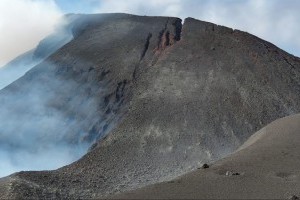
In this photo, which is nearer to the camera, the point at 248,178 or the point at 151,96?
the point at 248,178

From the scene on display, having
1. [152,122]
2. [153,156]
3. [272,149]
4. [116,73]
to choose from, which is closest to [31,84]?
[116,73]

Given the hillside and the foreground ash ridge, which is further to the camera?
the foreground ash ridge

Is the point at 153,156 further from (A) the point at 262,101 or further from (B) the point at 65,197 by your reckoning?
(A) the point at 262,101

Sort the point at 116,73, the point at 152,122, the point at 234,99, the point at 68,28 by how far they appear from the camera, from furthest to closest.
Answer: the point at 68,28
the point at 116,73
the point at 234,99
the point at 152,122

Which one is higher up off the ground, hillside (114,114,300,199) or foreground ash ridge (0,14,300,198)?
foreground ash ridge (0,14,300,198)

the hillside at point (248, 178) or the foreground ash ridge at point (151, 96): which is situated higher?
the foreground ash ridge at point (151, 96)

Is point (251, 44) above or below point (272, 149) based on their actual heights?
above

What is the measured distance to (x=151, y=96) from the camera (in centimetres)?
4066

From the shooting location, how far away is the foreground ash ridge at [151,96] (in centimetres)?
3161

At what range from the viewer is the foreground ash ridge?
104ft

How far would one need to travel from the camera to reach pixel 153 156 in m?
34.0

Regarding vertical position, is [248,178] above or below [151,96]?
below

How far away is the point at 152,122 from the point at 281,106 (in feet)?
37.1

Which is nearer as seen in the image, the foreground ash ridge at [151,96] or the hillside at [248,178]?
the hillside at [248,178]
